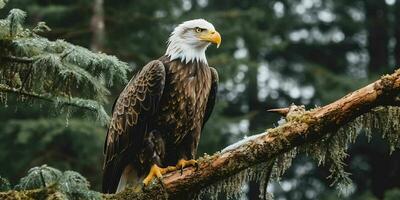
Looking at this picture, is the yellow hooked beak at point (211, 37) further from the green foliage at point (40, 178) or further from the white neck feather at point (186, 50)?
the green foliage at point (40, 178)

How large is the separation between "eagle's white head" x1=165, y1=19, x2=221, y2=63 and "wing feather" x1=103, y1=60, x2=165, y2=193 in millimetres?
347

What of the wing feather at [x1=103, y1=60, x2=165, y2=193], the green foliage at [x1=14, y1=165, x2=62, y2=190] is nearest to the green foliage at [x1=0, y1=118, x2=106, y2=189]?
the wing feather at [x1=103, y1=60, x2=165, y2=193]

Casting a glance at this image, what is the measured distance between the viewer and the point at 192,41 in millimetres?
7602

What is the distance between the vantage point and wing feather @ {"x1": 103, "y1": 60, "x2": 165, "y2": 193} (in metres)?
6.89

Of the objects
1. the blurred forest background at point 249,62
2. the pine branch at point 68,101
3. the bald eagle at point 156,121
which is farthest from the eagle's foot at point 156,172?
the blurred forest background at point 249,62

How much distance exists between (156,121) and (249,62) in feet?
35.9

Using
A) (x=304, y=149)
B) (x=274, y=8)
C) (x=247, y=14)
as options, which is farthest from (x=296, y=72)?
(x=304, y=149)

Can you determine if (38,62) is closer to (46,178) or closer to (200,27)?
(46,178)

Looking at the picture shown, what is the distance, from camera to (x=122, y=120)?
23.2ft

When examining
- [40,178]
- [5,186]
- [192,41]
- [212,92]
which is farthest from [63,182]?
[192,41]

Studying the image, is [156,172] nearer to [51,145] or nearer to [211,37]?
[211,37]

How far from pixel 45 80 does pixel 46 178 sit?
638 mm

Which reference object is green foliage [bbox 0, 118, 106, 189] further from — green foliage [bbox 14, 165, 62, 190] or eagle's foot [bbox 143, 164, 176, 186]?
green foliage [bbox 14, 165, 62, 190]

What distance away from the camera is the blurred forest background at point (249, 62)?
15.9 meters
